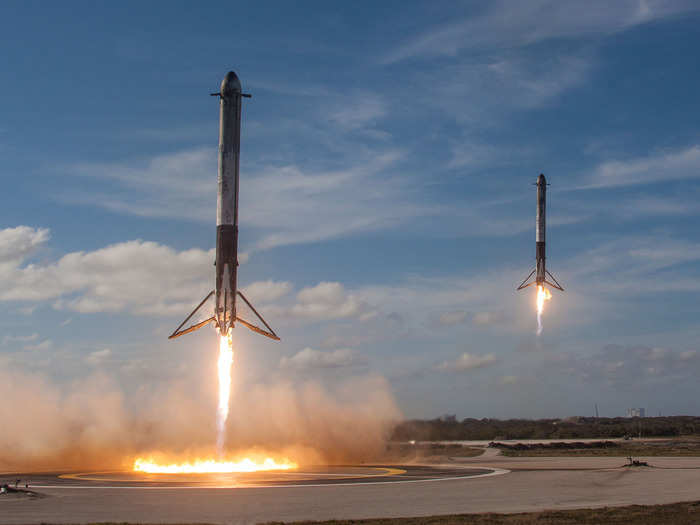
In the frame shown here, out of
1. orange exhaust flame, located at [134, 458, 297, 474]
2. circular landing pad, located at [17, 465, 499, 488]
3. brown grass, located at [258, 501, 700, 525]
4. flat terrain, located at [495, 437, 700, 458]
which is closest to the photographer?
brown grass, located at [258, 501, 700, 525]

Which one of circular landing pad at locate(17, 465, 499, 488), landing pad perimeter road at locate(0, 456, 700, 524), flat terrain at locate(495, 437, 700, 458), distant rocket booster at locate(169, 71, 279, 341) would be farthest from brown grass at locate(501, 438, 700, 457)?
distant rocket booster at locate(169, 71, 279, 341)

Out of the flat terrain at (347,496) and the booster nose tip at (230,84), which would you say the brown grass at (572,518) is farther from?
the booster nose tip at (230,84)

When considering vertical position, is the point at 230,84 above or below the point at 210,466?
above

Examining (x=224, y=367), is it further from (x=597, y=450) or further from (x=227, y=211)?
(x=597, y=450)

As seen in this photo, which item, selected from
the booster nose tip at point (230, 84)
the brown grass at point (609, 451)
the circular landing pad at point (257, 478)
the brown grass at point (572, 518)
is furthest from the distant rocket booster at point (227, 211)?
the brown grass at point (609, 451)

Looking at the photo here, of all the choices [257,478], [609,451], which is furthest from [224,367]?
[609,451]

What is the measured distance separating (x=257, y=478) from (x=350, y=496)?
36.6 ft

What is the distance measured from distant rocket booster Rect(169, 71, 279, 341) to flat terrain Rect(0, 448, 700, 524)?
32.8 feet

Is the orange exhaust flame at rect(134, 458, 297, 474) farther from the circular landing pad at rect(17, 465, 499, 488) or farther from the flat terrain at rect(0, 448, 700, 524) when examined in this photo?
the flat terrain at rect(0, 448, 700, 524)

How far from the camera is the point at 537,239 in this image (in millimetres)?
61312

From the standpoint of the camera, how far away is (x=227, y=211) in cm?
4672

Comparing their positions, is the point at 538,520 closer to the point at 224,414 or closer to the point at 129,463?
the point at 224,414

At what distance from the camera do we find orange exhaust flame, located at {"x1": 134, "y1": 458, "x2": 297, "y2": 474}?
50.9 m

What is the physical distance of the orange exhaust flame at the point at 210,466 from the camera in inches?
2003
